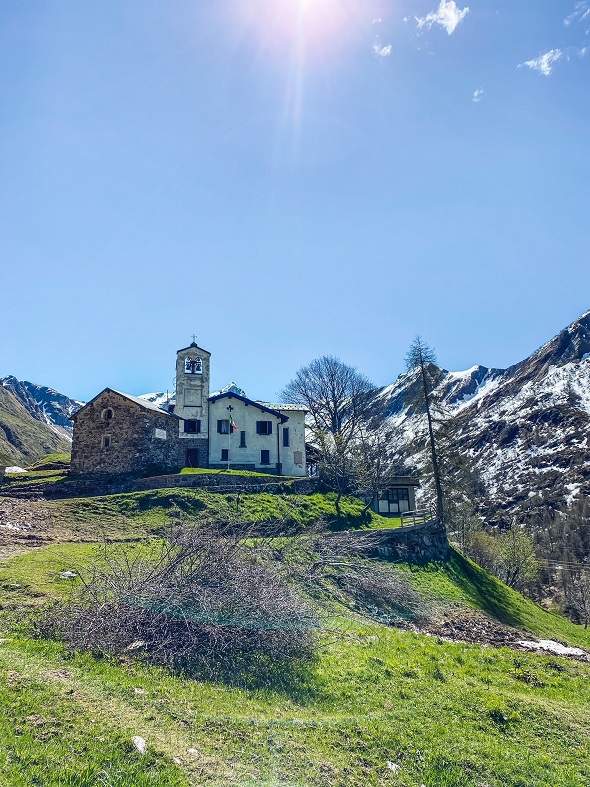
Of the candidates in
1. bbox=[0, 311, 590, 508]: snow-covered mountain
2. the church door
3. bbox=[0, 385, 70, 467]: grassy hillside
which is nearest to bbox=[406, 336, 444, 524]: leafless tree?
the church door

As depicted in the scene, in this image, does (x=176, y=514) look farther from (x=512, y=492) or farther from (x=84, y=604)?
(x=512, y=492)

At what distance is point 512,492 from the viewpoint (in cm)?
10238

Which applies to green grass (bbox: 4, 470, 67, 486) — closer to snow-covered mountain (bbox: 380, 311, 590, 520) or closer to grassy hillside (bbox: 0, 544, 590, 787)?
grassy hillside (bbox: 0, 544, 590, 787)

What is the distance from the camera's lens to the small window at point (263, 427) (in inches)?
1460

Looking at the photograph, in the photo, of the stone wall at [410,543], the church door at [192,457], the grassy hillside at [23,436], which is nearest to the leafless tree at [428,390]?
the stone wall at [410,543]

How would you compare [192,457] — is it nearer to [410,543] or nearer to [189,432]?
[189,432]

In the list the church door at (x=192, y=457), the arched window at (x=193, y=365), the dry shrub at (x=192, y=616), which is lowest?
the dry shrub at (x=192, y=616)

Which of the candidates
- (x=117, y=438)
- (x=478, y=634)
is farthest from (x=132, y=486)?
(x=478, y=634)

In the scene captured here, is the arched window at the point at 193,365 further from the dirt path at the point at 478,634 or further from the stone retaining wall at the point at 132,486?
the dirt path at the point at 478,634

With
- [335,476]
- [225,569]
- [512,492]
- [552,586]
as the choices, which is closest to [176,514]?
[335,476]

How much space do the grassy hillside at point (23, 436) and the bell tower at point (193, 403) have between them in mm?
102301

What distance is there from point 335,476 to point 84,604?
23598 millimetres

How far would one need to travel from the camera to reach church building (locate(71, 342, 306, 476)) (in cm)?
3117

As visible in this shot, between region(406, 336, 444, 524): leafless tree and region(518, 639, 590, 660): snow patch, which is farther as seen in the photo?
region(406, 336, 444, 524): leafless tree
